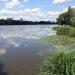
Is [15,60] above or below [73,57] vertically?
below

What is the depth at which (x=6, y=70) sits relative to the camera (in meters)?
20.6

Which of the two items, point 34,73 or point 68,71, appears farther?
point 34,73

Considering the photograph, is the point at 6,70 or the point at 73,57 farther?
the point at 6,70

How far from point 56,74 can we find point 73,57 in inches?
57.5

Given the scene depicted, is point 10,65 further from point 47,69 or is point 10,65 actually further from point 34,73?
point 47,69

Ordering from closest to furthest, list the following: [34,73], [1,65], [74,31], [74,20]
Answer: [34,73] < [1,65] < [74,31] < [74,20]

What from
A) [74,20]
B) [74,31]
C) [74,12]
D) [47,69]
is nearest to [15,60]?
[47,69]

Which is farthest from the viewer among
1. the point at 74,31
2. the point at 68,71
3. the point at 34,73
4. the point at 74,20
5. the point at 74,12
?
the point at 74,12

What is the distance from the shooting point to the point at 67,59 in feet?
42.4

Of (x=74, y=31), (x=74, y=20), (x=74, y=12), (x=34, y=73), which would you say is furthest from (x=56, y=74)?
(x=74, y=12)

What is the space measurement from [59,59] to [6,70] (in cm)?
866

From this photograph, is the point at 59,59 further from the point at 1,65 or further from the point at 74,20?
the point at 74,20

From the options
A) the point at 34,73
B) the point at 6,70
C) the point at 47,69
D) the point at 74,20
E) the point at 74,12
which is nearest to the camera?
the point at 47,69

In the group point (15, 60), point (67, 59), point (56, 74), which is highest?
point (67, 59)
